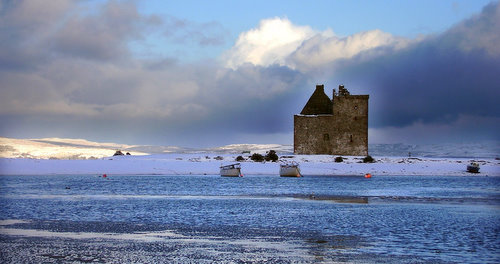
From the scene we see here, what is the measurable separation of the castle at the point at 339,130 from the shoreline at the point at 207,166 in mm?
4318

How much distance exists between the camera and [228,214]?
24969mm

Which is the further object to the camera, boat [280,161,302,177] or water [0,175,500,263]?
boat [280,161,302,177]

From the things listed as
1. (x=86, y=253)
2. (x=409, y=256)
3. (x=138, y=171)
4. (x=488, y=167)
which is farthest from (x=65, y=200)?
(x=488, y=167)

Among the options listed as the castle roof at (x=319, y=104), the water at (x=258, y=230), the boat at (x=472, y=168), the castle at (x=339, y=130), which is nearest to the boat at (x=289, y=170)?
the castle at (x=339, y=130)

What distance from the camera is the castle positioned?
255 feet

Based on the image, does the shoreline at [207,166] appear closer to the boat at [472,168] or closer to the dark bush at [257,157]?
the boat at [472,168]

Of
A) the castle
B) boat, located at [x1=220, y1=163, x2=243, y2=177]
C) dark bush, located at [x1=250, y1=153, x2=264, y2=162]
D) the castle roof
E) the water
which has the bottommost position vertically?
the water

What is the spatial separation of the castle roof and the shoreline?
8.85 meters

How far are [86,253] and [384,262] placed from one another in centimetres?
674

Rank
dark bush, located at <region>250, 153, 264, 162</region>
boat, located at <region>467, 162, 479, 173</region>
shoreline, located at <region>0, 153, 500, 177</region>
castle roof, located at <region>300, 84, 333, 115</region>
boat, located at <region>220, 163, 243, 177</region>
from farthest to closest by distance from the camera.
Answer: castle roof, located at <region>300, 84, 333, 115</region> < dark bush, located at <region>250, 153, 264, 162</region> < boat, located at <region>467, 162, 479, 173</region> < shoreline, located at <region>0, 153, 500, 177</region> < boat, located at <region>220, 163, 243, 177</region>

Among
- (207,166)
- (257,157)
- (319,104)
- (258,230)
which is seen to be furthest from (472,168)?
(258,230)

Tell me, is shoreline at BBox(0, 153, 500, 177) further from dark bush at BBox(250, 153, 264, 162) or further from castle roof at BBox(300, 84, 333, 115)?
castle roof at BBox(300, 84, 333, 115)

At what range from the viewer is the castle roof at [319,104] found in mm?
80875

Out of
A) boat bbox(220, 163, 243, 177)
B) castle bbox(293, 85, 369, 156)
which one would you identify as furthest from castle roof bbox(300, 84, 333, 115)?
boat bbox(220, 163, 243, 177)
